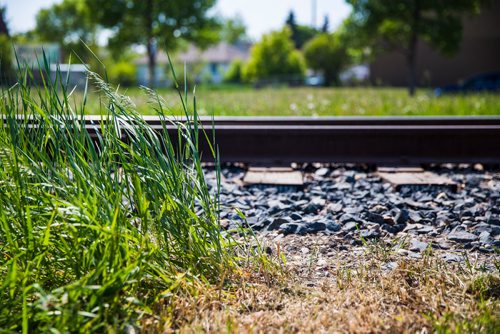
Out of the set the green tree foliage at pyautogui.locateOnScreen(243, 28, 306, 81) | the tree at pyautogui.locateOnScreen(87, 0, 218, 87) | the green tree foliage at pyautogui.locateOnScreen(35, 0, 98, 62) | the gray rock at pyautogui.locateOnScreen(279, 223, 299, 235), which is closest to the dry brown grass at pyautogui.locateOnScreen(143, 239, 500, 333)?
the gray rock at pyautogui.locateOnScreen(279, 223, 299, 235)

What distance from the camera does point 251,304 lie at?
218 centimetres

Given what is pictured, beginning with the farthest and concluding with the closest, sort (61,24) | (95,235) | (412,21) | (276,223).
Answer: (61,24)
(412,21)
(276,223)
(95,235)

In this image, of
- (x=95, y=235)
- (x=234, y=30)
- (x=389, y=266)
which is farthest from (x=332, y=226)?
(x=234, y=30)

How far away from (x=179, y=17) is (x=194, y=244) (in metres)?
37.4

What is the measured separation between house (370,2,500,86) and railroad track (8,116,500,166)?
2957cm

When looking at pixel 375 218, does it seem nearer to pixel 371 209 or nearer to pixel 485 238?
pixel 371 209

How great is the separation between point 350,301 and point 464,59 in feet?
122

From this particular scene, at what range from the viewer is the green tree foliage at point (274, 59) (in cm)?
4384

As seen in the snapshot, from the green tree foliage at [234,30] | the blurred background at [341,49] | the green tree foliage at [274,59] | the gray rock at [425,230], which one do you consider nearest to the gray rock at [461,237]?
the gray rock at [425,230]

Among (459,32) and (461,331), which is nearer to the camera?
(461,331)

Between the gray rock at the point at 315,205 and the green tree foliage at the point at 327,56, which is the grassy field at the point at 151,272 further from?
the green tree foliage at the point at 327,56

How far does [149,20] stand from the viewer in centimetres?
3584

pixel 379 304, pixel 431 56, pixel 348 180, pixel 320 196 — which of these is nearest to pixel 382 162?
pixel 348 180

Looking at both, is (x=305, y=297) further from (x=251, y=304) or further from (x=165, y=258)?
(x=165, y=258)
